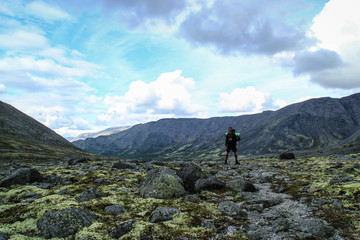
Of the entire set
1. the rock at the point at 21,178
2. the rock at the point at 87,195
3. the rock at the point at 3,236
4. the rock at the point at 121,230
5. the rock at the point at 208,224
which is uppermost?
the rock at the point at 21,178

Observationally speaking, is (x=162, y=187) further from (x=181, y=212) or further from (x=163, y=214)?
(x=163, y=214)

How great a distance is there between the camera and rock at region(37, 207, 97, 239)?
25.2 ft

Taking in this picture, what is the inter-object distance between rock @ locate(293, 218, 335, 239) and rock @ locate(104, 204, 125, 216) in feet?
25.1

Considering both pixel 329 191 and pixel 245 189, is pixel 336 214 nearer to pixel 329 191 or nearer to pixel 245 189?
pixel 329 191

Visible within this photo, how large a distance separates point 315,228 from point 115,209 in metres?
8.53

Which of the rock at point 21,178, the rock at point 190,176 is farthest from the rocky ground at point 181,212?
the rock at point 21,178

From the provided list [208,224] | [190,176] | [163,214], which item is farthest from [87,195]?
[208,224]

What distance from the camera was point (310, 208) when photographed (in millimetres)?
9375

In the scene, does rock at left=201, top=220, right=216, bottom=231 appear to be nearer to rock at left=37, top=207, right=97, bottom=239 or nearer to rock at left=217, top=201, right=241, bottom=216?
rock at left=217, top=201, right=241, bottom=216

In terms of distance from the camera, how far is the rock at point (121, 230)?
297 inches

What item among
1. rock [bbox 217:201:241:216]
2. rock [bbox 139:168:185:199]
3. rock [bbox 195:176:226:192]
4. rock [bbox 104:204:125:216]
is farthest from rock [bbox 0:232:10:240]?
rock [bbox 195:176:226:192]

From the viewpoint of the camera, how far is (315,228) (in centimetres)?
703

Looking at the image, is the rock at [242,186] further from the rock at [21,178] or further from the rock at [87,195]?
the rock at [21,178]

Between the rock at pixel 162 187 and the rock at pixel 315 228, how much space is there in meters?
6.99
